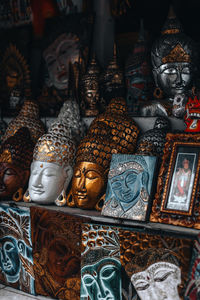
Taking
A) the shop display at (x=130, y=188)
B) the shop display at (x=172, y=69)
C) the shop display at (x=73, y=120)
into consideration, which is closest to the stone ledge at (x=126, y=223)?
the shop display at (x=130, y=188)

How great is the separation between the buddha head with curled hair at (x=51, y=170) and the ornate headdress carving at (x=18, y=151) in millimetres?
165

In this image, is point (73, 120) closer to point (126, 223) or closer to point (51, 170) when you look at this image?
point (51, 170)

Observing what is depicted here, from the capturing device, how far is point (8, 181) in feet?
8.43

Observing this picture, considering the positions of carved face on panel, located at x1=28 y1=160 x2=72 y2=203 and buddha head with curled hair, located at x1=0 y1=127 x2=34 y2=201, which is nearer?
carved face on panel, located at x1=28 y1=160 x2=72 y2=203

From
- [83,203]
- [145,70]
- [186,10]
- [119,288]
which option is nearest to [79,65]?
[145,70]

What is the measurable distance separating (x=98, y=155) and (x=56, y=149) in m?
0.36

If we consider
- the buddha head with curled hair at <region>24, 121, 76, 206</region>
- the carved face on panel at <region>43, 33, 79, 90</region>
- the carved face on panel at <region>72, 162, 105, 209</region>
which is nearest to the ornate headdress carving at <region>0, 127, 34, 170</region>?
the buddha head with curled hair at <region>24, 121, 76, 206</region>

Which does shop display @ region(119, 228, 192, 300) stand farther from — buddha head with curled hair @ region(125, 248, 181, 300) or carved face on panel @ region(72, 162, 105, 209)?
carved face on panel @ region(72, 162, 105, 209)

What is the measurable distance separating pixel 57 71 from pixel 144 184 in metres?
2.10

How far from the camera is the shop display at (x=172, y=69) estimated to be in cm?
266

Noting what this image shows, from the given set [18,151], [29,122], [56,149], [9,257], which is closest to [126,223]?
[56,149]

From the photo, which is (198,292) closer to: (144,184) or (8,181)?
(144,184)

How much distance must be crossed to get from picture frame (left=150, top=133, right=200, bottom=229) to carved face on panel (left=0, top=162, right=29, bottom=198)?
3.69 feet

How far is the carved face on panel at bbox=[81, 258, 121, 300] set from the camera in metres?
1.85
